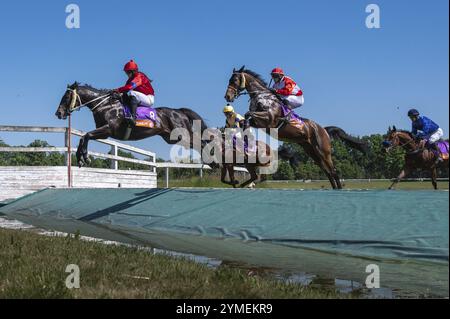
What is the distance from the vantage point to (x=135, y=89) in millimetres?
10039

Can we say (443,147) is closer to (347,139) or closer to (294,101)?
(347,139)

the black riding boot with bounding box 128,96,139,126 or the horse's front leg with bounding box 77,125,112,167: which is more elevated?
the black riding boot with bounding box 128,96,139,126

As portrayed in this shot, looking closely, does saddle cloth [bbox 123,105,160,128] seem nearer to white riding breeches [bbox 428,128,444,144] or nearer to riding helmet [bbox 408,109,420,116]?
riding helmet [bbox 408,109,420,116]

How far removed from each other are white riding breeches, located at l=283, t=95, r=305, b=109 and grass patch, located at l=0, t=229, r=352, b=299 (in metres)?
5.36

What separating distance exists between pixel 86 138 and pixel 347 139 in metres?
6.07

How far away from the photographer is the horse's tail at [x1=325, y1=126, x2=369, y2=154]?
11.8 m

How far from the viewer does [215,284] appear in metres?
3.98

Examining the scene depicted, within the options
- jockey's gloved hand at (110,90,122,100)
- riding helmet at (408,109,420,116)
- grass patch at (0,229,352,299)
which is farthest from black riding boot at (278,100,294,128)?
grass patch at (0,229,352,299)

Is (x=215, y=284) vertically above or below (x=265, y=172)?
below

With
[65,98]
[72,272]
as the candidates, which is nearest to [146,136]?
[65,98]

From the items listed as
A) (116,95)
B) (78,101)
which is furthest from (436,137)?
(78,101)
